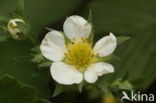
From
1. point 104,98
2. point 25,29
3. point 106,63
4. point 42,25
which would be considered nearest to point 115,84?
point 106,63

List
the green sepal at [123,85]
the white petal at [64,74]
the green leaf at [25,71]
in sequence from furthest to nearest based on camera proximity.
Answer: the green leaf at [25,71] < the green sepal at [123,85] < the white petal at [64,74]

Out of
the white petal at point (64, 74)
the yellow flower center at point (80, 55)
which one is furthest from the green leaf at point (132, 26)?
the white petal at point (64, 74)

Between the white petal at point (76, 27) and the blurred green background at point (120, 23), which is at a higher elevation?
the white petal at point (76, 27)

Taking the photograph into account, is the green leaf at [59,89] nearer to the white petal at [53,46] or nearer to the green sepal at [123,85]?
the white petal at [53,46]

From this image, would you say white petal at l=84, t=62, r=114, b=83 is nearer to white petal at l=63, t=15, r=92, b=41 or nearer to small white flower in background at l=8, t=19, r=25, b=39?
white petal at l=63, t=15, r=92, b=41

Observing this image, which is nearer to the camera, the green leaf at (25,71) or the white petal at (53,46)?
the white petal at (53,46)

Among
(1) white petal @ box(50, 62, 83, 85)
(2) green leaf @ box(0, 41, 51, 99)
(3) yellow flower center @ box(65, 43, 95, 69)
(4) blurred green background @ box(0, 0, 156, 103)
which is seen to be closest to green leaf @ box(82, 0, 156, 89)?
(4) blurred green background @ box(0, 0, 156, 103)

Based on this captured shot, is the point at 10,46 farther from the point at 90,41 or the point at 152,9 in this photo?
the point at 152,9
